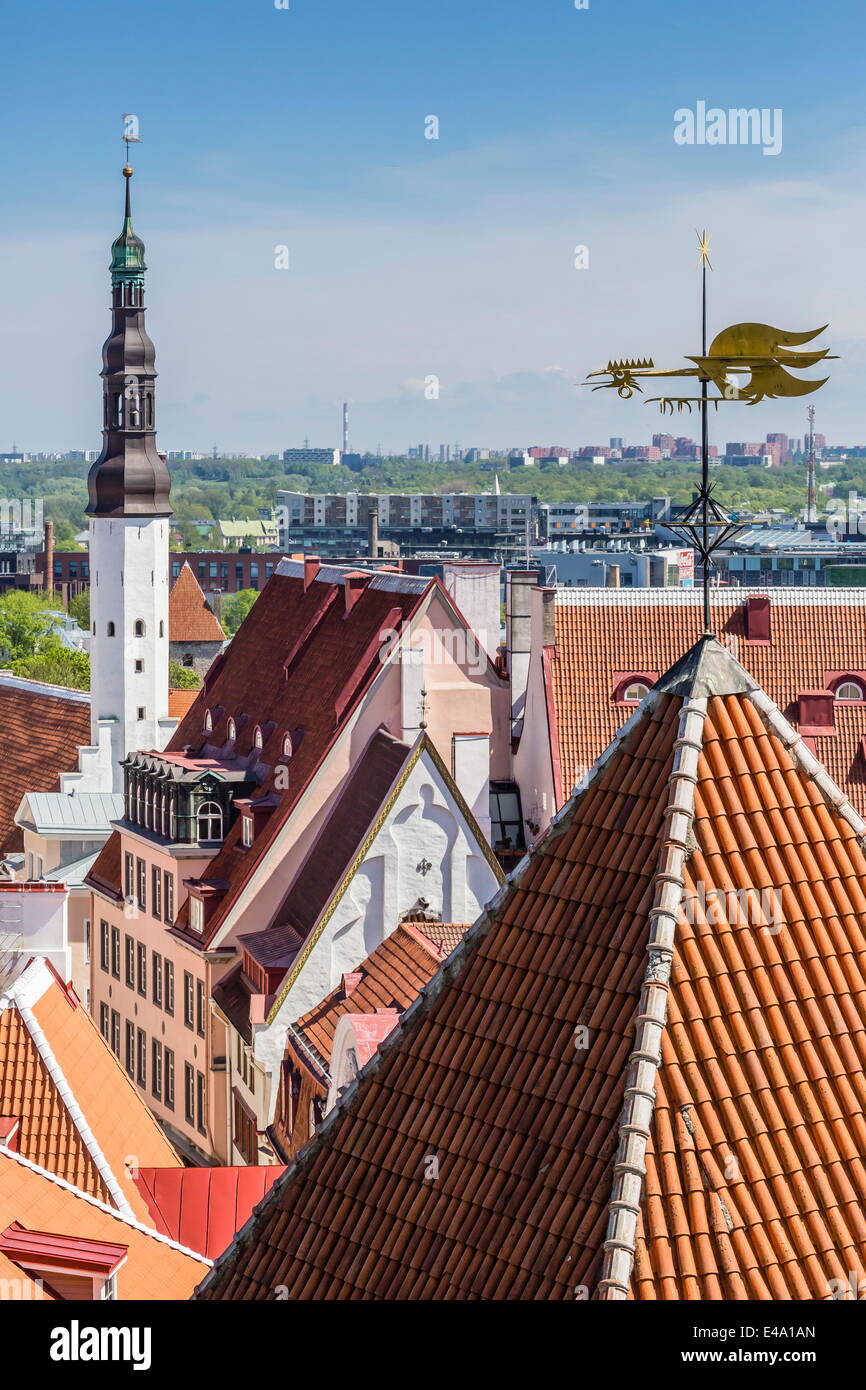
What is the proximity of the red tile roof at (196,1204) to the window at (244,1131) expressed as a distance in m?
18.5

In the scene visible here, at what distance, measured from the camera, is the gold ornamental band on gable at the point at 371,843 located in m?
44.8

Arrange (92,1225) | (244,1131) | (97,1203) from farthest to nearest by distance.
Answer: (244,1131) < (97,1203) < (92,1225)

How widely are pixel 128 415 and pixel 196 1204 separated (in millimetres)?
47160

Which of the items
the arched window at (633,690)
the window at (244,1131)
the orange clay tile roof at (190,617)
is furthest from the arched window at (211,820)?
the orange clay tile roof at (190,617)

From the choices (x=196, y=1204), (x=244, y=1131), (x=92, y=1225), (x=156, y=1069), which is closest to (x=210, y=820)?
(x=156, y=1069)

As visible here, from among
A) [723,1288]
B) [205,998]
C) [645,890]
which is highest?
[645,890]

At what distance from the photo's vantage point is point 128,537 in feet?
235

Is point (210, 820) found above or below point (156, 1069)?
above

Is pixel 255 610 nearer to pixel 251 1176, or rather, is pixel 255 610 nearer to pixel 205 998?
pixel 205 998

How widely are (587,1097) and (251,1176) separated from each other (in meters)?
18.5

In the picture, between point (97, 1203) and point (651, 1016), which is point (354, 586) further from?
point (651, 1016)

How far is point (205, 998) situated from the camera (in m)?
50.4

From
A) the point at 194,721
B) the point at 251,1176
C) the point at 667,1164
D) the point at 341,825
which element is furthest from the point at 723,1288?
the point at 194,721

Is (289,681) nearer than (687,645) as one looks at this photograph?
Yes
